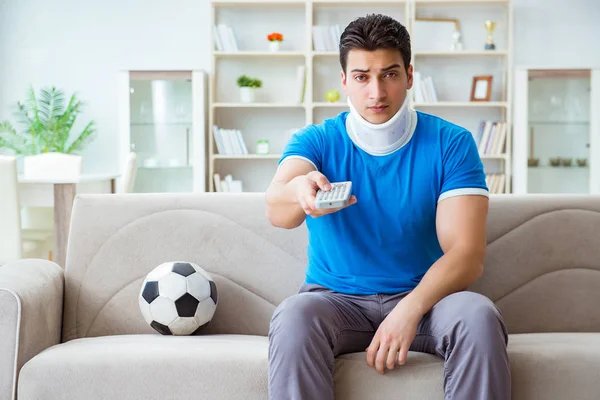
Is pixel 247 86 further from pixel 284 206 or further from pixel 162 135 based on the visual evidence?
pixel 284 206

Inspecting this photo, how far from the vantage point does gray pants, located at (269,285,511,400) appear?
59.8 inches

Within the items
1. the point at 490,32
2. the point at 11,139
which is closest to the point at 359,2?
the point at 490,32

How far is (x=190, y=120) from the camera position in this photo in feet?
18.8

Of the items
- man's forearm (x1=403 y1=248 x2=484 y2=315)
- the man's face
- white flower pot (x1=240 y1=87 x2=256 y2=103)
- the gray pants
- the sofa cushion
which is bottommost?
the sofa cushion

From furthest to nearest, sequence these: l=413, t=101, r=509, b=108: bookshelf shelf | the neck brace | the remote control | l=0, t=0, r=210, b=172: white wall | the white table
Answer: l=0, t=0, r=210, b=172: white wall → l=413, t=101, r=509, b=108: bookshelf shelf → the white table → the neck brace → the remote control

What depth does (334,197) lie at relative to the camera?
150 cm

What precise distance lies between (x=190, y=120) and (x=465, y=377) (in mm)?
4479

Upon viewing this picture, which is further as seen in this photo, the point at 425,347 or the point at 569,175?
the point at 569,175

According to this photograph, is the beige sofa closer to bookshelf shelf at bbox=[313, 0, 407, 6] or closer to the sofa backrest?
the sofa backrest

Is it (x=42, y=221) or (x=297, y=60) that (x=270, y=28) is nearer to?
(x=297, y=60)

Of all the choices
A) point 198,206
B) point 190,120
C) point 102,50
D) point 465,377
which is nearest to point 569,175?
point 190,120

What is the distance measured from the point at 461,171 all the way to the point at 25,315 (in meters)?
1.09

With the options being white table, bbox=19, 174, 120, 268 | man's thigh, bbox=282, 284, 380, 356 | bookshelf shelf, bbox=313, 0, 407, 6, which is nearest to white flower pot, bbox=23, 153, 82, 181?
white table, bbox=19, 174, 120, 268

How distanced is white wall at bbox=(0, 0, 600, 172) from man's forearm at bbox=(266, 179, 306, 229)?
432 centimetres
